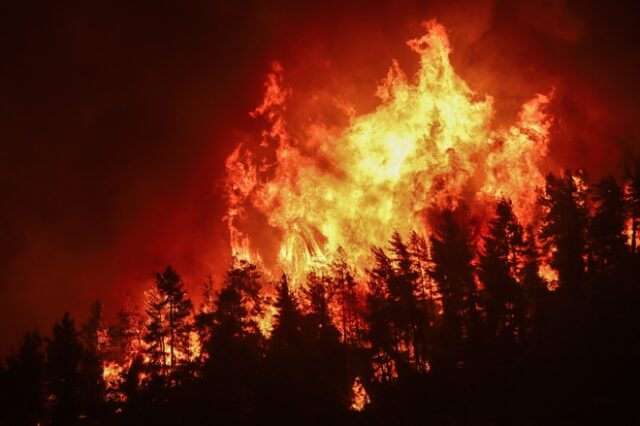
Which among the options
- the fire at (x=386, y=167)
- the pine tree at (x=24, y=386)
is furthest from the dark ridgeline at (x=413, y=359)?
the fire at (x=386, y=167)

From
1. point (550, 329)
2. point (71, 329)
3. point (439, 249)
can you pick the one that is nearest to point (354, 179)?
point (439, 249)

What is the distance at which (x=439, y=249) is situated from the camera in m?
42.4

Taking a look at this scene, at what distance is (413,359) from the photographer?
44.3 m

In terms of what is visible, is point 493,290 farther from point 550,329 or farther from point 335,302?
point 335,302

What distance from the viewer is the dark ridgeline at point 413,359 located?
31719mm

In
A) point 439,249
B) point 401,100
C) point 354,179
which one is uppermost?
point 401,100

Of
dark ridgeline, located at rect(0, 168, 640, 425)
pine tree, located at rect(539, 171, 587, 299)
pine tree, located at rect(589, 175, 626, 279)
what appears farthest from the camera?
pine tree, located at rect(539, 171, 587, 299)

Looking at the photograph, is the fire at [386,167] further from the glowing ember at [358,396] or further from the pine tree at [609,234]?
the glowing ember at [358,396]

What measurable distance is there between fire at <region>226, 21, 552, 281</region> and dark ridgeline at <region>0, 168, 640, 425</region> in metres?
21.6

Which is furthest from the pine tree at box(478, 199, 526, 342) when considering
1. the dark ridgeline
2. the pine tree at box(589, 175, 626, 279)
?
the pine tree at box(589, 175, 626, 279)

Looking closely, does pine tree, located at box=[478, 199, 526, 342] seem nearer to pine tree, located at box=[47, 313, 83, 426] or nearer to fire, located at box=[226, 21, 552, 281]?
fire, located at box=[226, 21, 552, 281]

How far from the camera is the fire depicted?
70375 millimetres

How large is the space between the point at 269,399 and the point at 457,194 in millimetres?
44607

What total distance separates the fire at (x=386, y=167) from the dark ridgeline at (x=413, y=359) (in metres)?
21.6
